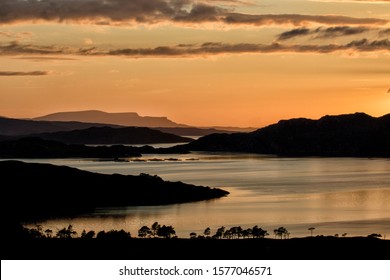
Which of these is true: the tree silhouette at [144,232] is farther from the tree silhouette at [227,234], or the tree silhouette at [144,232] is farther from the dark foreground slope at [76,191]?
the dark foreground slope at [76,191]

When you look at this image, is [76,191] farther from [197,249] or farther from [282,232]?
[197,249]

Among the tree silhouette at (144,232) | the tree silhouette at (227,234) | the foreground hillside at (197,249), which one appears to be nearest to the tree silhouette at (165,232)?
the tree silhouette at (144,232)

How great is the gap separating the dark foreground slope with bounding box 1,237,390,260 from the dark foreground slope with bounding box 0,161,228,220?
71241mm

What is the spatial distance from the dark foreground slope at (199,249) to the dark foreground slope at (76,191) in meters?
71.2

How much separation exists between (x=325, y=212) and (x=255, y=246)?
6051 cm

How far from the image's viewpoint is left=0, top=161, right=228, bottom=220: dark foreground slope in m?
165

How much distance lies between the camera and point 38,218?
474ft

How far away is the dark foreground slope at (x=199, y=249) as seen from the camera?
77.1 meters

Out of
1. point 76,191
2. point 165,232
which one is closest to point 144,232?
point 165,232

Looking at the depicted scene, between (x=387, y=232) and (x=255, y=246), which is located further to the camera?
(x=387, y=232)

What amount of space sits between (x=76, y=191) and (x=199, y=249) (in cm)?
9653

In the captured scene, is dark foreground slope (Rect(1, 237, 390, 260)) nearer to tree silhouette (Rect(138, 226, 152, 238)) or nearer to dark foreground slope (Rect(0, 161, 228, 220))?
tree silhouette (Rect(138, 226, 152, 238))
